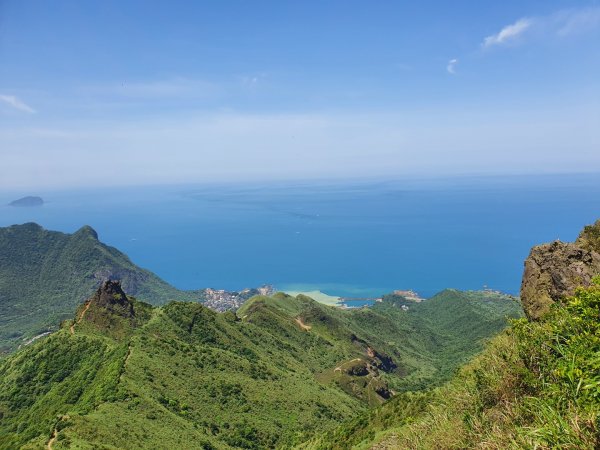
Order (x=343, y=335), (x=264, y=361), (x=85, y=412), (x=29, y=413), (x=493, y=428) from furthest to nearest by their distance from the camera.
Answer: (x=343, y=335), (x=264, y=361), (x=29, y=413), (x=85, y=412), (x=493, y=428)

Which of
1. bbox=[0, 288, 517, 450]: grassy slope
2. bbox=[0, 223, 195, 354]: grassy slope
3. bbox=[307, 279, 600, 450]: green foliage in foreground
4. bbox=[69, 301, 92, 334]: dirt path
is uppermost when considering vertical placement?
bbox=[307, 279, 600, 450]: green foliage in foreground

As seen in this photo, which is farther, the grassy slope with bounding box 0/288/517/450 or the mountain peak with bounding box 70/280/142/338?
the mountain peak with bounding box 70/280/142/338

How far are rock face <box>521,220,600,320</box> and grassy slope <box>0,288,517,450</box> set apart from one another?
3364 centimetres

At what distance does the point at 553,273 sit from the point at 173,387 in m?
45.1

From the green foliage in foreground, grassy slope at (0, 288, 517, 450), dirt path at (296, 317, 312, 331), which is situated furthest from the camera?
dirt path at (296, 317, 312, 331)

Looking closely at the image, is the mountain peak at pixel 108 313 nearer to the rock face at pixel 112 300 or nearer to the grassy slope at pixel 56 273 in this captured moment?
the rock face at pixel 112 300

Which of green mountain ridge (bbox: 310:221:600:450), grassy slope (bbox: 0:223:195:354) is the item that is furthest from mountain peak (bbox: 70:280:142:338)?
Result: grassy slope (bbox: 0:223:195:354)

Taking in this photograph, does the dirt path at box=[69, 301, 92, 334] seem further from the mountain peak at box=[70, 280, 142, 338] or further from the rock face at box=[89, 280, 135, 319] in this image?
the rock face at box=[89, 280, 135, 319]

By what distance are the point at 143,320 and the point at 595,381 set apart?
69.3 meters

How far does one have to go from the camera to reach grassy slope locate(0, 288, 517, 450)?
37688 mm

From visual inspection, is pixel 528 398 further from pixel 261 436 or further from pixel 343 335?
pixel 343 335

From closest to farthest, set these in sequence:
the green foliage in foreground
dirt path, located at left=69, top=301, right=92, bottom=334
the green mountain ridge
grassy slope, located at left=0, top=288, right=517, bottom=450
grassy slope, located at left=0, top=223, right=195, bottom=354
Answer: the green foliage in foreground < the green mountain ridge < grassy slope, located at left=0, top=288, right=517, bottom=450 < dirt path, located at left=69, top=301, right=92, bottom=334 < grassy slope, located at left=0, top=223, right=195, bottom=354

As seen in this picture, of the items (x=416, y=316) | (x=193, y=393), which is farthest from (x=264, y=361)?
(x=416, y=316)

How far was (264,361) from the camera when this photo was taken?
69.2 meters
